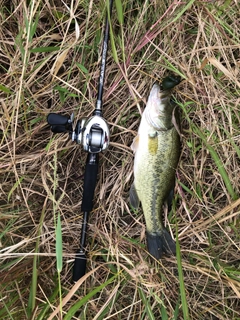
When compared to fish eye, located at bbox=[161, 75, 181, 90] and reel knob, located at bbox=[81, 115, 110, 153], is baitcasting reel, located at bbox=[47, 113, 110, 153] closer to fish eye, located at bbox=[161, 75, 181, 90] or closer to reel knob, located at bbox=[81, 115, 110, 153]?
reel knob, located at bbox=[81, 115, 110, 153]

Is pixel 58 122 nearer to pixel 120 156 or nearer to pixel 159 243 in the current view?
pixel 120 156

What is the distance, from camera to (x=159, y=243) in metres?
1.74

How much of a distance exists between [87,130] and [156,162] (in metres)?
0.38

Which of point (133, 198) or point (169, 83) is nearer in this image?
point (169, 83)

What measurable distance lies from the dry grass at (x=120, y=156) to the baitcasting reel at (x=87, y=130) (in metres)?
0.20

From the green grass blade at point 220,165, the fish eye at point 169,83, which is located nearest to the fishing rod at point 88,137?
the fish eye at point 169,83

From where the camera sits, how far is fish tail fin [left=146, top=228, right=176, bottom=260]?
1741mm

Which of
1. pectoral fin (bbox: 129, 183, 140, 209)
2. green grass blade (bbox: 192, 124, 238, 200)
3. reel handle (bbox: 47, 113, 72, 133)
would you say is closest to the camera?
reel handle (bbox: 47, 113, 72, 133)

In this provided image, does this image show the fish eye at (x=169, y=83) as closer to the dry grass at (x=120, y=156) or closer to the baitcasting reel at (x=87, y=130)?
the dry grass at (x=120, y=156)

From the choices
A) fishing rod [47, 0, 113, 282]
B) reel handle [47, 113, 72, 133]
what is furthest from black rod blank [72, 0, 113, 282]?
reel handle [47, 113, 72, 133]

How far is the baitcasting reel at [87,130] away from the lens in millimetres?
1550

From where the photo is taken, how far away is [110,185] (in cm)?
186

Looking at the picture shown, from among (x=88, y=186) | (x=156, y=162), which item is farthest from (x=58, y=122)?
(x=156, y=162)

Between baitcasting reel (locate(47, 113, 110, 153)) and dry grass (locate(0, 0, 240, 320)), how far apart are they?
20cm
